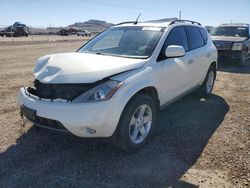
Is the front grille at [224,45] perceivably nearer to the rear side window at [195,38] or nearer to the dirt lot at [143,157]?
the rear side window at [195,38]

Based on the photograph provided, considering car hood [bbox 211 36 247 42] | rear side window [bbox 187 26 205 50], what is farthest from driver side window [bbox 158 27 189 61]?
car hood [bbox 211 36 247 42]

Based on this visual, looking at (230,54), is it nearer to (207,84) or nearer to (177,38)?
(207,84)

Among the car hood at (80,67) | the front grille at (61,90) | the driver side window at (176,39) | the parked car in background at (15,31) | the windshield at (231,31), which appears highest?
the parked car in background at (15,31)

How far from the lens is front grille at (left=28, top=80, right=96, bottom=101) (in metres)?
3.36

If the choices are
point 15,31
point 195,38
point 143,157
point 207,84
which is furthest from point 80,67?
point 15,31

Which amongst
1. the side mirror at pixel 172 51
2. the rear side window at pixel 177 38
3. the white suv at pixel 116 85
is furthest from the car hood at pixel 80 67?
the rear side window at pixel 177 38

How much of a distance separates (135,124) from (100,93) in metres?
0.83

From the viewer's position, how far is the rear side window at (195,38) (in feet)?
17.7

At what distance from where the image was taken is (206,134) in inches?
178

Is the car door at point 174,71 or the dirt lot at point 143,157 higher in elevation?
the car door at point 174,71

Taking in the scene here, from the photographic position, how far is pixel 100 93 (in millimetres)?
3252

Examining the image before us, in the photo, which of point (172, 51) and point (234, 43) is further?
point (234, 43)

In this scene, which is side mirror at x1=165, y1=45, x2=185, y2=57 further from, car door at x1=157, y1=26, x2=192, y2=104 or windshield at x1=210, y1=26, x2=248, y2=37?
windshield at x1=210, y1=26, x2=248, y2=37

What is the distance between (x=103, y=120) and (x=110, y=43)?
Answer: 2.17m
